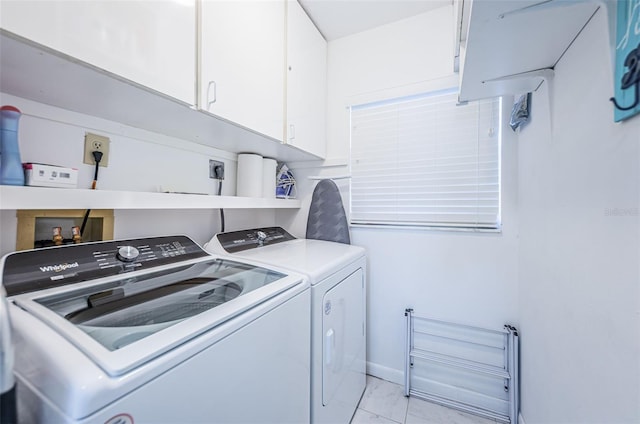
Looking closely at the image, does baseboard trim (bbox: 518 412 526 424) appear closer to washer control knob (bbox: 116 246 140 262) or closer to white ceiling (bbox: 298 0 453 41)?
washer control knob (bbox: 116 246 140 262)

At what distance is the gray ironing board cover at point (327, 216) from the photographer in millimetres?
1928

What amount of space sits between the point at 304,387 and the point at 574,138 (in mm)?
1355

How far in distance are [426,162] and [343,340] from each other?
133 cm

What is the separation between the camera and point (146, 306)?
30.4 inches

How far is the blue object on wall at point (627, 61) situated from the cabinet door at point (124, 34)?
1.31 m

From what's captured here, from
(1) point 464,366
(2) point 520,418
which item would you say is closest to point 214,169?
(1) point 464,366

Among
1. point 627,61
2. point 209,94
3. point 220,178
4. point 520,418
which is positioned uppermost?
point 209,94

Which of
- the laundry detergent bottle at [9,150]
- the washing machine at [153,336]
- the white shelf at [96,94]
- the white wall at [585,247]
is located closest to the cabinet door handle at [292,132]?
the white shelf at [96,94]

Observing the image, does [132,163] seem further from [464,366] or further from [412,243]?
[464,366]

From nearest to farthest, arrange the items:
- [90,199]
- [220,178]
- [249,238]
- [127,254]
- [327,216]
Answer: [90,199], [127,254], [249,238], [220,178], [327,216]

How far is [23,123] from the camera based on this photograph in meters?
0.93

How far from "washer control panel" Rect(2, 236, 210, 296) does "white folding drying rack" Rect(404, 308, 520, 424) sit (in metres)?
1.61

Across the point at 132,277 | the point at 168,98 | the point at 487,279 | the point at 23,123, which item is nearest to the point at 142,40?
the point at 168,98

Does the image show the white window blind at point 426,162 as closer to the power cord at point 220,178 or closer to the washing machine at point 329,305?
the washing machine at point 329,305
